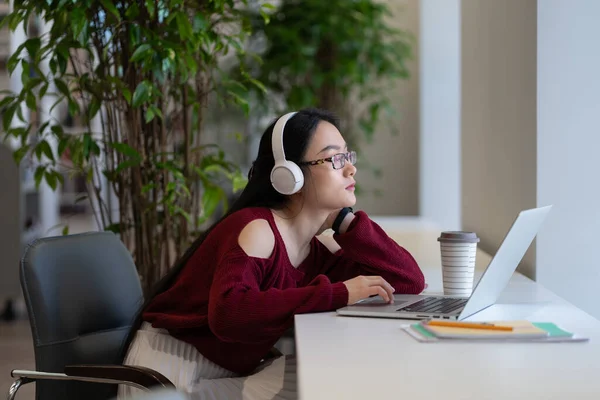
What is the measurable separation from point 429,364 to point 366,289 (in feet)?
1.62

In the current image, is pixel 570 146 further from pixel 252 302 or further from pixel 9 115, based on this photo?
pixel 9 115

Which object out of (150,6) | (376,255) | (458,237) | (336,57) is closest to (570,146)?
(458,237)

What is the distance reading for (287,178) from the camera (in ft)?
6.48

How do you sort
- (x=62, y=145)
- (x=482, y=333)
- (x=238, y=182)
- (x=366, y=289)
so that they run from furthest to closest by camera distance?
(x=238, y=182)
(x=62, y=145)
(x=366, y=289)
(x=482, y=333)

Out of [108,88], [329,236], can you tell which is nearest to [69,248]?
[329,236]

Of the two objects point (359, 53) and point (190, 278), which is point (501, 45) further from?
point (359, 53)

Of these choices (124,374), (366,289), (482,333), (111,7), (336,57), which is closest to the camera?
(482,333)

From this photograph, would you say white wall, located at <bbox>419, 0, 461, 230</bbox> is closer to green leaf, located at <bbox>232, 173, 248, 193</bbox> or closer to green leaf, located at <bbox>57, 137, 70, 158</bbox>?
green leaf, located at <bbox>232, 173, 248, 193</bbox>

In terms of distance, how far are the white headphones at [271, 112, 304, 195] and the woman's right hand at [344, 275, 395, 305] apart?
255 mm

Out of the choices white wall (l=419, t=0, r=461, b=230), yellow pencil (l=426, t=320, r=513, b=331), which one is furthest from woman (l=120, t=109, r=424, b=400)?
white wall (l=419, t=0, r=461, b=230)

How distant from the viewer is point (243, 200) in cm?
210

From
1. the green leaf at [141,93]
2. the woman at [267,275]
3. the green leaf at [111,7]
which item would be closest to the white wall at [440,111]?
the green leaf at [141,93]

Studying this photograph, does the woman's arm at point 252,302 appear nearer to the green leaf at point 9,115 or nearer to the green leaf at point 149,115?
the green leaf at point 149,115

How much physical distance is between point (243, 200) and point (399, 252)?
40cm
